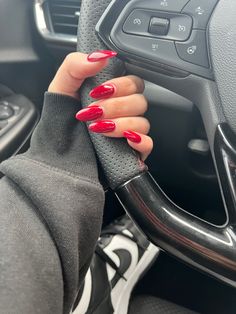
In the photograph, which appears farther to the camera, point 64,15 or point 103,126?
point 64,15

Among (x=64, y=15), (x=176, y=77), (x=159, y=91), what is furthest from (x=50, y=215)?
(x=64, y=15)

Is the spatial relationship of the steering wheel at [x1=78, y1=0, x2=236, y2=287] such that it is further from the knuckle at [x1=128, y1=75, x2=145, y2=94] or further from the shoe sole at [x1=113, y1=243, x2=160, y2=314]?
the shoe sole at [x1=113, y1=243, x2=160, y2=314]

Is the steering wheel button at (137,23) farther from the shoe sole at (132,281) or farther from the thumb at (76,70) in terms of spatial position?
the shoe sole at (132,281)

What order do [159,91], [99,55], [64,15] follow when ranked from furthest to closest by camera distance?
1. [64,15]
2. [159,91]
3. [99,55]

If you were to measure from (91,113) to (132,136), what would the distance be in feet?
0.16

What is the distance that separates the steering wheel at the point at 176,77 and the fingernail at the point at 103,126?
13 mm

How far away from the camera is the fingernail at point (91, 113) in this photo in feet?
1.51

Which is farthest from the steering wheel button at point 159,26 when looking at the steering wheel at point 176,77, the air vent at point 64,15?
the air vent at point 64,15

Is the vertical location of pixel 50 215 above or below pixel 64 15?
below

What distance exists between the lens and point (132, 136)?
463 millimetres

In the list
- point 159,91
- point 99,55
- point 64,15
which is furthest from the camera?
point 64,15

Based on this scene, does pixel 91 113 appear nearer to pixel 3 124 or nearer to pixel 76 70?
pixel 76 70

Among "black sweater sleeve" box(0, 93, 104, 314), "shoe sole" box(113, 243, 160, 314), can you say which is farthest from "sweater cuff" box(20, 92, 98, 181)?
"shoe sole" box(113, 243, 160, 314)

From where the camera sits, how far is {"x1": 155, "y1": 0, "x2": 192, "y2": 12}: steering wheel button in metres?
0.47
